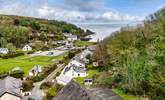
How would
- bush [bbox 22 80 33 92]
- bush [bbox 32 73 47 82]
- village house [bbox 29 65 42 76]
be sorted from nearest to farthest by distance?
bush [bbox 22 80 33 92]
bush [bbox 32 73 47 82]
village house [bbox 29 65 42 76]

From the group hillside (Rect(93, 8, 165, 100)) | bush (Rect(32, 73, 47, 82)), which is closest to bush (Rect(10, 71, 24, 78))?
bush (Rect(32, 73, 47, 82))

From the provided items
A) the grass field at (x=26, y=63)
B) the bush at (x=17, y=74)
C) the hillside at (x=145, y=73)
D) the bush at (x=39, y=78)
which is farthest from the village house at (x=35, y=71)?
the hillside at (x=145, y=73)

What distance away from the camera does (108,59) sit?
5859 cm

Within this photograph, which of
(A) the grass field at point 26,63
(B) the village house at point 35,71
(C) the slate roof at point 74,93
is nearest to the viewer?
(C) the slate roof at point 74,93

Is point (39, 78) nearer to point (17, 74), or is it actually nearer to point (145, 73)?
point (17, 74)

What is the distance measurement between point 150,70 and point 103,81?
1050 cm

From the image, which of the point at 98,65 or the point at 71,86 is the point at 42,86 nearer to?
the point at 98,65

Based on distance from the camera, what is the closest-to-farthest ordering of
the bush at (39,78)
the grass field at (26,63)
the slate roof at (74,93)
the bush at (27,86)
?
the slate roof at (74,93)
the bush at (27,86)
the bush at (39,78)
the grass field at (26,63)

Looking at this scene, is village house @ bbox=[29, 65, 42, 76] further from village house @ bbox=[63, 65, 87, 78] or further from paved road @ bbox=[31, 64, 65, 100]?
village house @ bbox=[63, 65, 87, 78]

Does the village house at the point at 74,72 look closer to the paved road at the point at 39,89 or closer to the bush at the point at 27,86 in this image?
the paved road at the point at 39,89

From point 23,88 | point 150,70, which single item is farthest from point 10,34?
point 150,70

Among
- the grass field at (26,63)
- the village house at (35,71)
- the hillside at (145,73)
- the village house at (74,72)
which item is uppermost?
the hillside at (145,73)

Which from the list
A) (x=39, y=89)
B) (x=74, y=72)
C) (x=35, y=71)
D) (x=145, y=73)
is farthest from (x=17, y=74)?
(x=145, y=73)

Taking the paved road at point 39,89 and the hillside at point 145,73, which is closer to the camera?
the hillside at point 145,73
